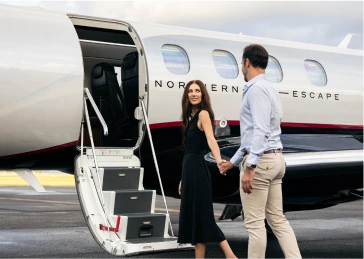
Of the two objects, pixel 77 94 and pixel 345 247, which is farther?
pixel 345 247

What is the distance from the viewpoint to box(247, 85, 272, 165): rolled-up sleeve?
566 centimetres

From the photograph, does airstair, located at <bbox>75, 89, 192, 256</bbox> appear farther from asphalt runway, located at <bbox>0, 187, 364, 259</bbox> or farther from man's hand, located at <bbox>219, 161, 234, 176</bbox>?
man's hand, located at <bbox>219, 161, 234, 176</bbox>

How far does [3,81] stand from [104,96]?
1732 millimetres

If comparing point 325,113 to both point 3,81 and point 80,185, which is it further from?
point 3,81

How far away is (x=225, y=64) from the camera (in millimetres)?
9273

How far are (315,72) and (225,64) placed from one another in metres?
1.58

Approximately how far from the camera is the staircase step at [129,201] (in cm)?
735

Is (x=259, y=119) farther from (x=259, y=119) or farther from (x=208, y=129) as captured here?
(x=208, y=129)

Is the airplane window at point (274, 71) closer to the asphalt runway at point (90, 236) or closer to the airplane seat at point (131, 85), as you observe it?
the airplane seat at point (131, 85)

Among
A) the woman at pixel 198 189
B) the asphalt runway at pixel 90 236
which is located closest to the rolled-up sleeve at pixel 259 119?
the woman at pixel 198 189

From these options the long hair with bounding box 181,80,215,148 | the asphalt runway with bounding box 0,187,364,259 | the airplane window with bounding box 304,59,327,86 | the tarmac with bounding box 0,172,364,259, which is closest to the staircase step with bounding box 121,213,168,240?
the tarmac with bounding box 0,172,364,259

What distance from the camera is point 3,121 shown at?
745 centimetres

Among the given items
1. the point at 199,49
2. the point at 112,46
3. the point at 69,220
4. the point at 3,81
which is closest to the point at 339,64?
the point at 199,49

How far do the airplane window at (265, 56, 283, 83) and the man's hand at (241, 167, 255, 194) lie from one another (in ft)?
13.1
